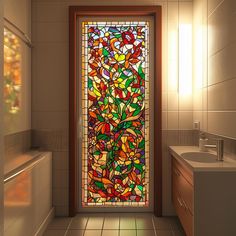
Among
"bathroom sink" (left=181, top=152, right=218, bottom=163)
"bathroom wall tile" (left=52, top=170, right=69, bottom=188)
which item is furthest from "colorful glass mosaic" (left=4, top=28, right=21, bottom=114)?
"bathroom sink" (left=181, top=152, right=218, bottom=163)

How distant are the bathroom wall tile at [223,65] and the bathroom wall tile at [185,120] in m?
0.68

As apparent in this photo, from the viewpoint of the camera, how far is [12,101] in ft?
9.01

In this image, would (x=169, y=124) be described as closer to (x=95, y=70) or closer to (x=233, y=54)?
(x=95, y=70)

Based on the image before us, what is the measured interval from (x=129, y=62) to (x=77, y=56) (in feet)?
2.06

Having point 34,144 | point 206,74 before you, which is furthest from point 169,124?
point 34,144

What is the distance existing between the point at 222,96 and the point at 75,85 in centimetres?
167

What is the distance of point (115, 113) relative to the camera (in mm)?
3484

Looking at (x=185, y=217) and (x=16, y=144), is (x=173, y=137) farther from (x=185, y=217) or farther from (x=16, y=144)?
(x=16, y=144)

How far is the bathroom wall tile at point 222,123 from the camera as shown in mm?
2297

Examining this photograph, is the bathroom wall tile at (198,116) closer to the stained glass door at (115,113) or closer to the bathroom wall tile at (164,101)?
the bathroom wall tile at (164,101)

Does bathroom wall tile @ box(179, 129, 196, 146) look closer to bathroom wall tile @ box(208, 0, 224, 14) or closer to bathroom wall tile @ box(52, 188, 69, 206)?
bathroom wall tile @ box(208, 0, 224, 14)

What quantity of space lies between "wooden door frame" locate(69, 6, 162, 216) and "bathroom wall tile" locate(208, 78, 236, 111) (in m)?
0.72

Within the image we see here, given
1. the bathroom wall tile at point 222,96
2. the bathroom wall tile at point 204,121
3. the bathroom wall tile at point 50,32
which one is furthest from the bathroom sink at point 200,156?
the bathroom wall tile at point 50,32

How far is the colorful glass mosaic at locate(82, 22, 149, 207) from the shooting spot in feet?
11.4
